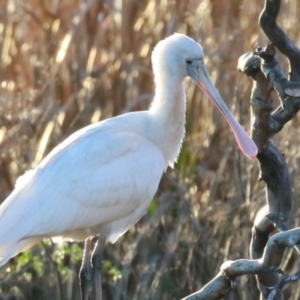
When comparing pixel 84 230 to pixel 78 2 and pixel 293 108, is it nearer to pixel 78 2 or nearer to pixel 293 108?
pixel 293 108

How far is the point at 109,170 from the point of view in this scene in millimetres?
5020

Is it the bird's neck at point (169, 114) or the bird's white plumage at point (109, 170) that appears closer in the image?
the bird's white plumage at point (109, 170)

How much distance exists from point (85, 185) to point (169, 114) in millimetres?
636

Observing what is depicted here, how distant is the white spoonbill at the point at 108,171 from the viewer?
15.6 ft

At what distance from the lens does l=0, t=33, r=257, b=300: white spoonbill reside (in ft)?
15.6

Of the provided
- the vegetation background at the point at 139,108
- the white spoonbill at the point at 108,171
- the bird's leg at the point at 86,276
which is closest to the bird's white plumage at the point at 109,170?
the white spoonbill at the point at 108,171

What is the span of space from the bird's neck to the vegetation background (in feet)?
4.09

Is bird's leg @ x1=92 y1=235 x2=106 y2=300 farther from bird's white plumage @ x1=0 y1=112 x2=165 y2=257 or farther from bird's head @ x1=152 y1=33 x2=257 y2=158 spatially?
bird's head @ x1=152 y1=33 x2=257 y2=158

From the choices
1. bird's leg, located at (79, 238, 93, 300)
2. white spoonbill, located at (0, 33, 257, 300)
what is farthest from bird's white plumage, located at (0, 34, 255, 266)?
bird's leg, located at (79, 238, 93, 300)

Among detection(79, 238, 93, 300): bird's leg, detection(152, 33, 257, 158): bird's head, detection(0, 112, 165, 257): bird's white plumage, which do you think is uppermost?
detection(152, 33, 257, 158): bird's head

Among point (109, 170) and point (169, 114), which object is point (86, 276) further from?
point (169, 114)

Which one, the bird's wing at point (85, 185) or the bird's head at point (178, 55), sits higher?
the bird's head at point (178, 55)

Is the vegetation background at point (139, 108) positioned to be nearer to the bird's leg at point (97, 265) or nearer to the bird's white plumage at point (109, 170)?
the bird's leg at point (97, 265)

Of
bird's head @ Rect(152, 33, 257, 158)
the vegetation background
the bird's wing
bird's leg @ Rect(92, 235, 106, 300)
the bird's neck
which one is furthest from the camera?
the vegetation background
